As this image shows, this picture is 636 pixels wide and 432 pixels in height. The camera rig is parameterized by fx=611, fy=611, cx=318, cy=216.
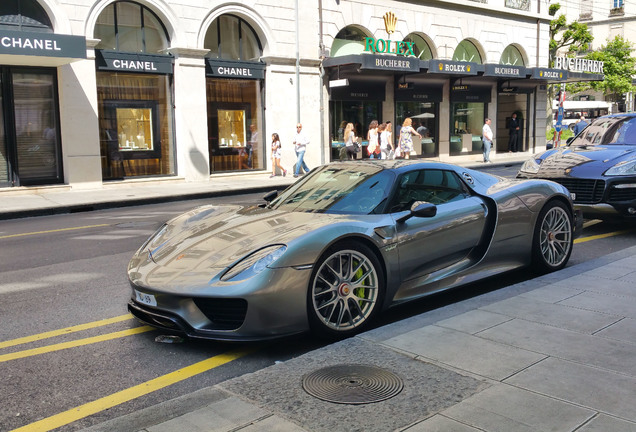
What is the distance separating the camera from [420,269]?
5.02m

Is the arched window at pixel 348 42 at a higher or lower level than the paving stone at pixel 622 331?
higher

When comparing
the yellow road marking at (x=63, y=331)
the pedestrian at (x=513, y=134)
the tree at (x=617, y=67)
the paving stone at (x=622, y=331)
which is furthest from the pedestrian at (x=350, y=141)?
the tree at (x=617, y=67)

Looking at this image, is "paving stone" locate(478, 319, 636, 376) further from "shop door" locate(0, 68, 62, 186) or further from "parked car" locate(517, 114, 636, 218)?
"shop door" locate(0, 68, 62, 186)

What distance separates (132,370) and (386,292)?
6.37 ft

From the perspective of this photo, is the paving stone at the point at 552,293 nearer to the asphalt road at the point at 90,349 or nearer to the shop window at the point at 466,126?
the asphalt road at the point at 90,349

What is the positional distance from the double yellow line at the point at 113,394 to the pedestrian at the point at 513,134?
98.7 ft

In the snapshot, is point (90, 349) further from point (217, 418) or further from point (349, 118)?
point (349, 118)

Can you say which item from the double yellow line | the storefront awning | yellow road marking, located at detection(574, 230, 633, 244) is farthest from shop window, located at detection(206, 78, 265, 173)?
the double yellow line

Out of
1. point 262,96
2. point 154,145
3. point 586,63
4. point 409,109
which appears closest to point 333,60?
point 262,96

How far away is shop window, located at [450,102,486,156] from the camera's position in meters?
28.9

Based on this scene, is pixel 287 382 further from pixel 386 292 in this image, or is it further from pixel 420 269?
pixel 420 269

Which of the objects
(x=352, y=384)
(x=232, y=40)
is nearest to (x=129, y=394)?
(x=352, y=384)

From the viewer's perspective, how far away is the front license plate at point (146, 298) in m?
4.27

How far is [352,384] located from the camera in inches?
134
